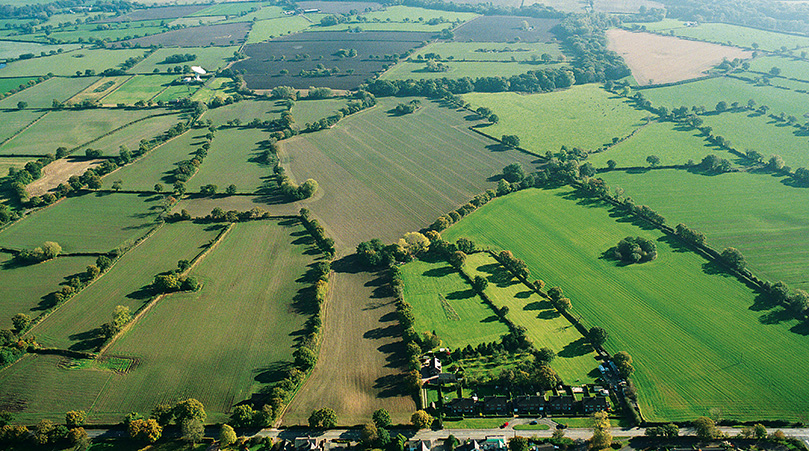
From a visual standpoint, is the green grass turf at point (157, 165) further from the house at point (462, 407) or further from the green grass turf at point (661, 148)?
the green grass turf at point (661, 148)

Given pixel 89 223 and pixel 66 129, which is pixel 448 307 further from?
pixel 66 129

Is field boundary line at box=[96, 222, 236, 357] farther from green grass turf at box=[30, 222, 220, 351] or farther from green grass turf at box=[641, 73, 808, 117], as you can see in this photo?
green grass turf at box=[641, 73, 808, 117]

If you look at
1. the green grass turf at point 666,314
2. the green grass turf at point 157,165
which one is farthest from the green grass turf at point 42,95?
the green grass turf at point 666,314

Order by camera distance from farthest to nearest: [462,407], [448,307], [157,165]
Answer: [157,165], [448,307], [462,407]

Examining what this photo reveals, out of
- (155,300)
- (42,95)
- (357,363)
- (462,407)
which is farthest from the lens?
(42,95)

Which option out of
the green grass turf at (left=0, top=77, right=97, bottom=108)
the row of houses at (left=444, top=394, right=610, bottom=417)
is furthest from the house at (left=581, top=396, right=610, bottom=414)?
the green grass turf at (left=0, top=77, right=97, bottom=108)

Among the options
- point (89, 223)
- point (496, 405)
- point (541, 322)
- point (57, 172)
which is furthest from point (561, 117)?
point (57, 172)

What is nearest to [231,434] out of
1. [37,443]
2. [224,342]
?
[224,342]
